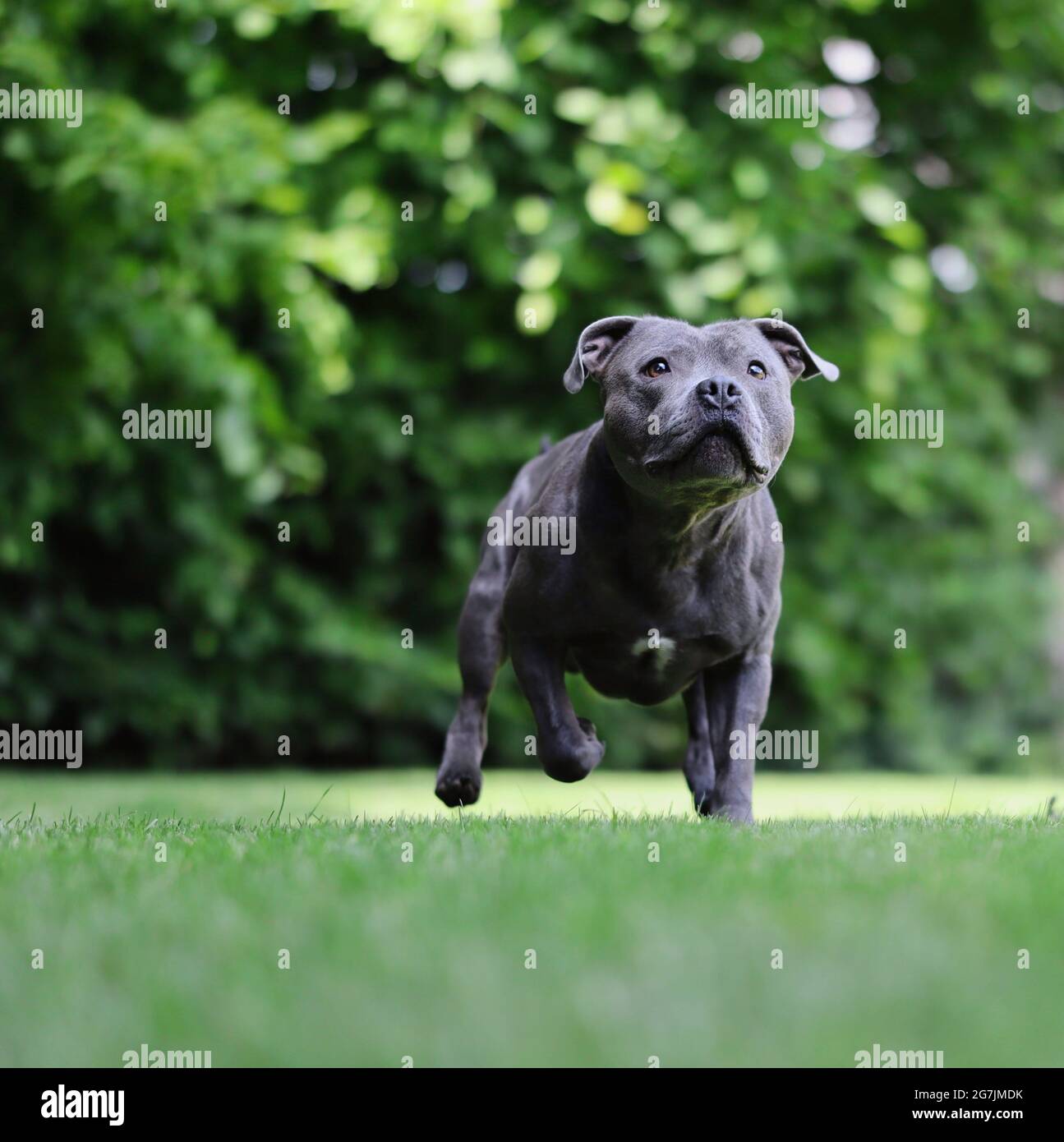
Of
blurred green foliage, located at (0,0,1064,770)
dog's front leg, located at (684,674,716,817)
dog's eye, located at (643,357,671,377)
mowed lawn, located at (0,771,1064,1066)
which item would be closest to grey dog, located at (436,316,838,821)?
dog's eye, located at (643,357,671,377)

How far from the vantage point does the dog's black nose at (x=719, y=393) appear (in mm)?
4676

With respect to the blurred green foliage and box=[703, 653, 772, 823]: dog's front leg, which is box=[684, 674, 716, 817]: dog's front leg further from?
the blurred green foliage

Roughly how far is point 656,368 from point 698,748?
1774 millimetres

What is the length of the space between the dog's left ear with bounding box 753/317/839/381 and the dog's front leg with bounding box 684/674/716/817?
4.18 ft

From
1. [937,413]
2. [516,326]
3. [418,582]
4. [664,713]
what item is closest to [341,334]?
[516,326]

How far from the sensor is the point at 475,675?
612cm

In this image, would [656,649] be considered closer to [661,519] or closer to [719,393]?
[661,519]

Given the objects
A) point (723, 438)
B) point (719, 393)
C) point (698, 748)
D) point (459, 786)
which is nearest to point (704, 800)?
point (698, 748)

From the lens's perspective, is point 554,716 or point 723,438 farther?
point 554,716

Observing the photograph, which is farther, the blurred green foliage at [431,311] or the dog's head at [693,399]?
the blurred green foliage at [431,311]

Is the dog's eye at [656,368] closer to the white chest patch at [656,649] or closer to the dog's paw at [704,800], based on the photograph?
the white chest patch at [656,649]

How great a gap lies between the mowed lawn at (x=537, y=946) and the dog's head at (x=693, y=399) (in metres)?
1.14

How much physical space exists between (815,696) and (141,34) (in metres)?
7.37

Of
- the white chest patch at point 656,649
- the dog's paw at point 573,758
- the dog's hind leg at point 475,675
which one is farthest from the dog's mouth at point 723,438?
the dog's hind leg at point 475,675
